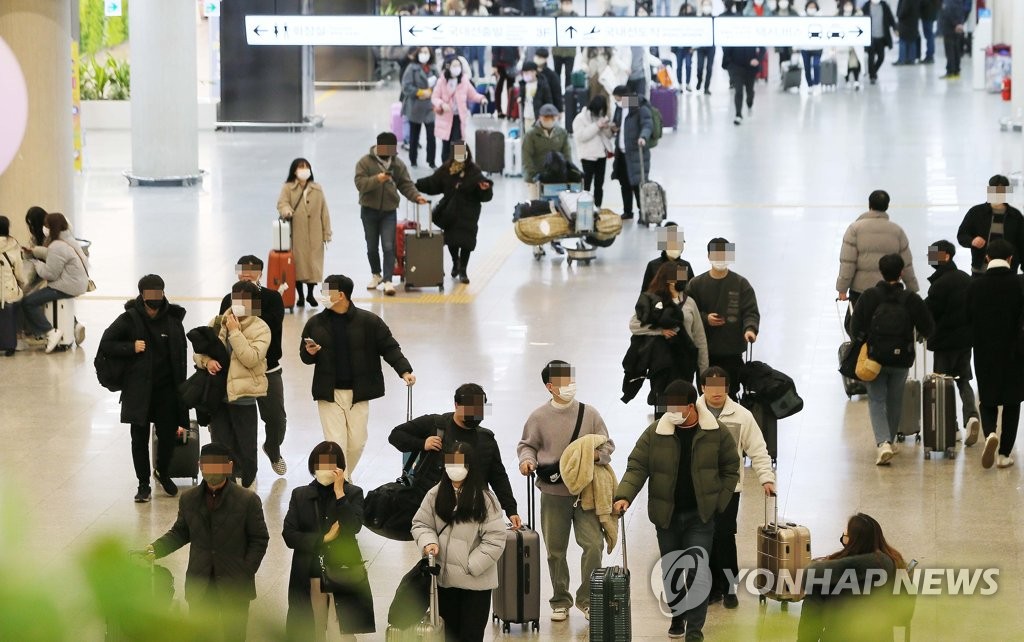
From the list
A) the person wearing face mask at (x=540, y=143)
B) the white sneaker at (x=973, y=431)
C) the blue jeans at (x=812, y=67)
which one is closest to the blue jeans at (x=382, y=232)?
the person wearing face mask at (x=540, y=143)

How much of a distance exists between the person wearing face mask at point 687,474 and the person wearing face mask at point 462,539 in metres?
0.74

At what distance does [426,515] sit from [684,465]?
125cm

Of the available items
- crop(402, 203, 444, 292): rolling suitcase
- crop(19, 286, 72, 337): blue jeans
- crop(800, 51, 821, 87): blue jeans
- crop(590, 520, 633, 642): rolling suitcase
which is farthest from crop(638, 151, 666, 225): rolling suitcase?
crop(800, 51, 821, 87): blue jeans

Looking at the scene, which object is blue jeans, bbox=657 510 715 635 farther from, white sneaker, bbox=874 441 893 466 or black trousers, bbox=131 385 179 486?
black trousers, bbox=131 385 179 486

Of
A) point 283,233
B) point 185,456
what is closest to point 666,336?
point 185,456

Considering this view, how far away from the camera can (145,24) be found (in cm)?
2319

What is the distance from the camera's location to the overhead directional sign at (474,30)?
83.8 ft

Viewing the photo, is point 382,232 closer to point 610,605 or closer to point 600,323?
point 600,323

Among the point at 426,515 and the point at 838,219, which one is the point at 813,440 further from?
the point at 838,219

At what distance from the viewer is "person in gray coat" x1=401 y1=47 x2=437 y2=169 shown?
85.0ft

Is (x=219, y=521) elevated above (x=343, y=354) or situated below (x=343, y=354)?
below

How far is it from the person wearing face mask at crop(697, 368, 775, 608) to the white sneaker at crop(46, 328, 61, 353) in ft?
24.7

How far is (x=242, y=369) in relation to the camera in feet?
31.8

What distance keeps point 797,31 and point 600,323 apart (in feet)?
40.5
